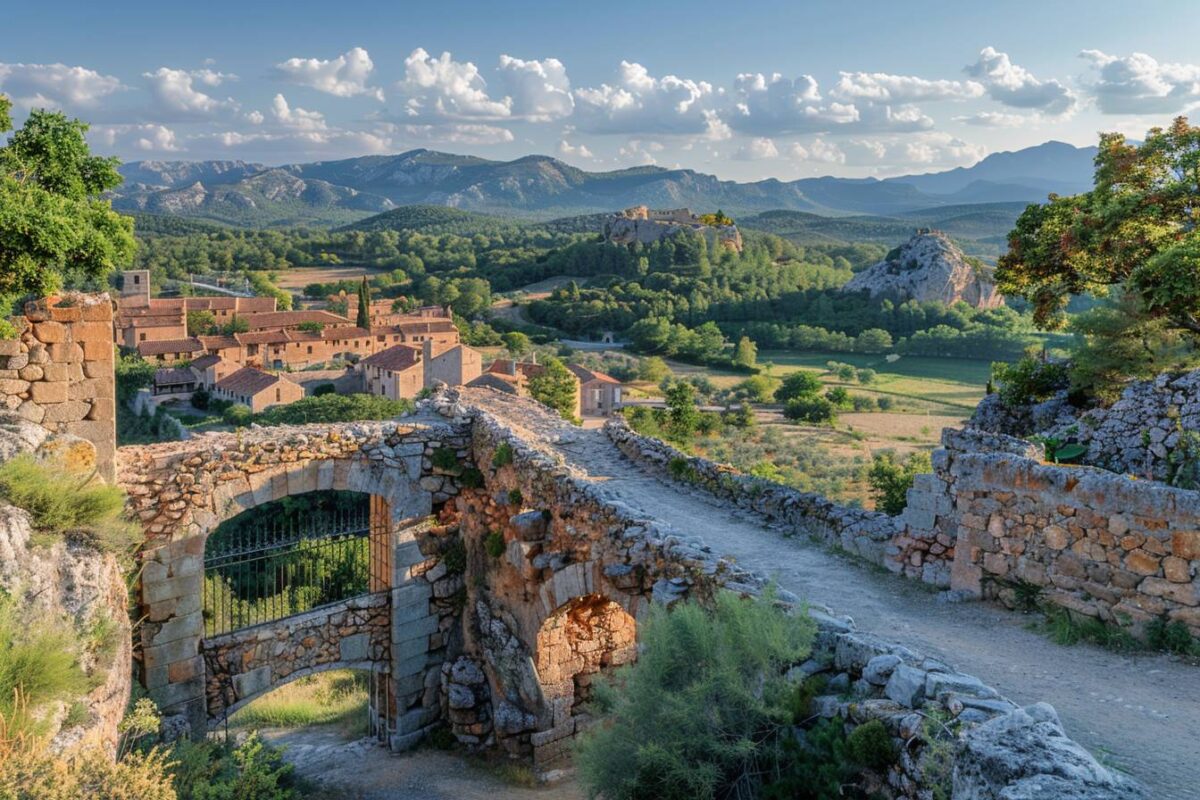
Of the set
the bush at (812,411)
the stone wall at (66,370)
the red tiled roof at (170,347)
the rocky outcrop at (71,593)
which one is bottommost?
the bush at (812,411)

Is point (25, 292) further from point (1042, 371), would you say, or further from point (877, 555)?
point (1042, 371)

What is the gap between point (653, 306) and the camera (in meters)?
83.6

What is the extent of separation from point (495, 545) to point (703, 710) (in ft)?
18.4

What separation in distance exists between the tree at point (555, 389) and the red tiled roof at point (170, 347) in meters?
31.3

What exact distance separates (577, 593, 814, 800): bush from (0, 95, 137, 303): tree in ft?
22.5

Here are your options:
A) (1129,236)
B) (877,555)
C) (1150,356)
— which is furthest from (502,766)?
(1129,236)

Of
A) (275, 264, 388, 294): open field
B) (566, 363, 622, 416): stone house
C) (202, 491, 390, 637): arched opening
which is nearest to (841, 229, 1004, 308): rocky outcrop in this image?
(566, 363, 622, 416): stone house

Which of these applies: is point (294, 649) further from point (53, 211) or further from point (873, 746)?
point (873, 746)

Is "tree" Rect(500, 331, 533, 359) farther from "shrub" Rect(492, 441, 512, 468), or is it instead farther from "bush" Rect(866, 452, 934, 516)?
"shrub" Rect(492, 441, 512, 468)

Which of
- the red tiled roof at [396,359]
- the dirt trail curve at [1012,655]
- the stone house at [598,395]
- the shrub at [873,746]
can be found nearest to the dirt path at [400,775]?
the dirt trail curve at [1012,655]

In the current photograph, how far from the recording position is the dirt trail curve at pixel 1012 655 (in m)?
4.15

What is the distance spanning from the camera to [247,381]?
49656 mm

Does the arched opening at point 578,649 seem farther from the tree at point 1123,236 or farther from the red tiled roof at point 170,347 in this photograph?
the red tiled roof at point 170,347

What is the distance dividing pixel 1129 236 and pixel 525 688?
10.1 m
